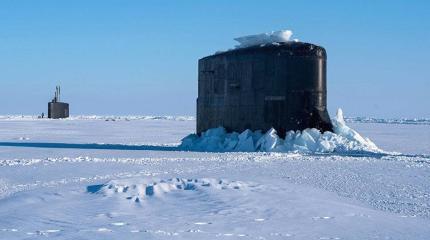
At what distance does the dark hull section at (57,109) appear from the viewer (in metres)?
72.1

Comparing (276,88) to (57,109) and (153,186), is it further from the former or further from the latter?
(57,109)

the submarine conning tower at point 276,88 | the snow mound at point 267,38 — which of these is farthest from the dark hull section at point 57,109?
the submarine conning tower at point 276,88

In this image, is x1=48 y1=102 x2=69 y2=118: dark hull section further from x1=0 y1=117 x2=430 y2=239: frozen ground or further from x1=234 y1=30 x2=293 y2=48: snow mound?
x1=0 y1=117 x2=430 y2=239: frozen ground

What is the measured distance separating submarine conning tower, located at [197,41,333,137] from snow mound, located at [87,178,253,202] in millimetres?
8897

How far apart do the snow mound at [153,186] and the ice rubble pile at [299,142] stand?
834 centimetres

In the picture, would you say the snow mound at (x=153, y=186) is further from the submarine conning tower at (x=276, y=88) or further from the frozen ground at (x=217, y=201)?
the submarine conning tower at (x=276, y=88)

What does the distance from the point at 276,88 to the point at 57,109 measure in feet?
191

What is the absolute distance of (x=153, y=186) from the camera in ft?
29.9

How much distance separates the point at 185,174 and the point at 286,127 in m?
7.50

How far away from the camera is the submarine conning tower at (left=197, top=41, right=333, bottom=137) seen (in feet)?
60.5

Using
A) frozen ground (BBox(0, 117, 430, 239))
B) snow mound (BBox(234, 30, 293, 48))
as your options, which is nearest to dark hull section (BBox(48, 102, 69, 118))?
snow mound (BBox(234, 30, 293, 48))

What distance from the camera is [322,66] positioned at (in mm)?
18797

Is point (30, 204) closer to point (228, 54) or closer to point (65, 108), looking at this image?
point (228, 54)

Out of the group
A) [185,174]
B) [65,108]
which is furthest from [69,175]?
[65,108]
